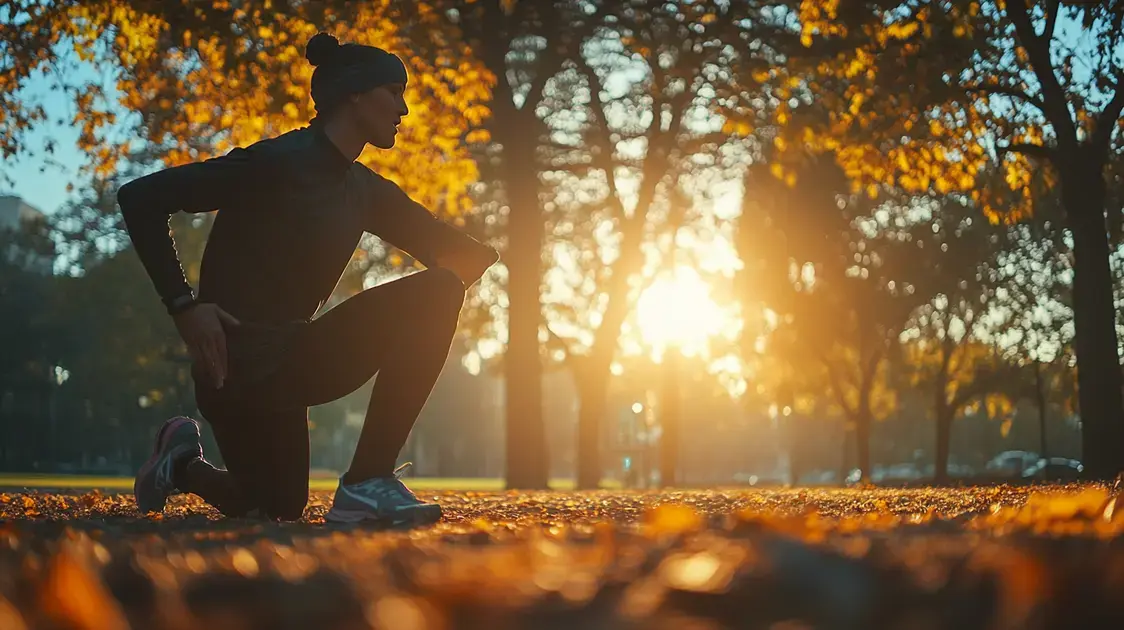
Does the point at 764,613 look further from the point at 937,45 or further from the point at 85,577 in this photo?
the point at 937,45

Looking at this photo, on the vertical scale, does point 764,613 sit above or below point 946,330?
below

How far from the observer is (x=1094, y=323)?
13711 millimetres

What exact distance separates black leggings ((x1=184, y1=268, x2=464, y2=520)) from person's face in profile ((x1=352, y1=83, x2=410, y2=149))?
24.9 inches

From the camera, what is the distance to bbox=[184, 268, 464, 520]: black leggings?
5164 millimetres

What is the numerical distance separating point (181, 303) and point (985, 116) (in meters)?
11.5

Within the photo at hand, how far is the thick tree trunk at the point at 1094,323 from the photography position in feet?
44.3

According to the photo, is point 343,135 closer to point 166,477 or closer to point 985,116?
point 166,477

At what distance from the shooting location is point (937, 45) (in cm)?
→ 1276

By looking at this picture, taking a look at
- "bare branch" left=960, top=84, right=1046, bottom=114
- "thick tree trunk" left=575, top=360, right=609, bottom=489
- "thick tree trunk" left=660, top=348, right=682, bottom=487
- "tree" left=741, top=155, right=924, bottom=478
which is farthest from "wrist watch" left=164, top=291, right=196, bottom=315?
"thick tree trunk" left=660, top=348, right=682, bottom=487

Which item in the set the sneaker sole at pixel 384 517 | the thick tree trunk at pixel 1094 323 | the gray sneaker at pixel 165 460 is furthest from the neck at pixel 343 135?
the thick tree trunk at pixel 1094 323

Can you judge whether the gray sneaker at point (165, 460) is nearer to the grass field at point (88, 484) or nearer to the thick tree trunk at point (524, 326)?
the grass field at point (88, 484)

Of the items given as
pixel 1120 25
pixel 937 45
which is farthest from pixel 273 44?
pixel 1120 25

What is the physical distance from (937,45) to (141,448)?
68.4 meters

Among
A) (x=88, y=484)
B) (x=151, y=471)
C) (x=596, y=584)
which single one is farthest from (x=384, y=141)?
(x=88, y=484)
